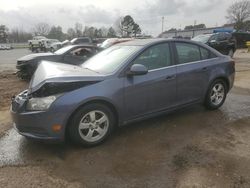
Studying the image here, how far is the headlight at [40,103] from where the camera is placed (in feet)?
12.9

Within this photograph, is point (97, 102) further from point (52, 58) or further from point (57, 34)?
point (57, 34)

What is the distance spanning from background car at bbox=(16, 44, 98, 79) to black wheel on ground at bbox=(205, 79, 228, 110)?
565 centimetres

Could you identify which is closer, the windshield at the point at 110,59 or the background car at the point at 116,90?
the background car at the point at 116,90

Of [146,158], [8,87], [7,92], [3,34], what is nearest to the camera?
[146,158]

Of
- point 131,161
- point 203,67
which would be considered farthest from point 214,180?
point 203,67

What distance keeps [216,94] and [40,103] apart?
367cm

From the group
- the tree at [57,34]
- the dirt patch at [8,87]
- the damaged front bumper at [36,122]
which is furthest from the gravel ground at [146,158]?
the tree at [57,34]

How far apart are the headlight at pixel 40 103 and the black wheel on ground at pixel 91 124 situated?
397 millimetres

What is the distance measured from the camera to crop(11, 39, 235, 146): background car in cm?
398

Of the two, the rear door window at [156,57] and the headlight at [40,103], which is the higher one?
the rear door window at [156,57]

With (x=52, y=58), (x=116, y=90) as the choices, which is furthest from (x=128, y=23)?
(x=116, y=90)

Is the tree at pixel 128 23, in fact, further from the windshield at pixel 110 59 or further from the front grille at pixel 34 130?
the front grille at pixel 34 130

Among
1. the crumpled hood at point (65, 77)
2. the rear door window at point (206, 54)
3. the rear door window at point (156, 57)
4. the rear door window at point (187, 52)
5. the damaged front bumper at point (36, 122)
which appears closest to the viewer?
the damaged front bumper at point (36, 122)

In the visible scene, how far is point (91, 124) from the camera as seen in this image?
425cm
